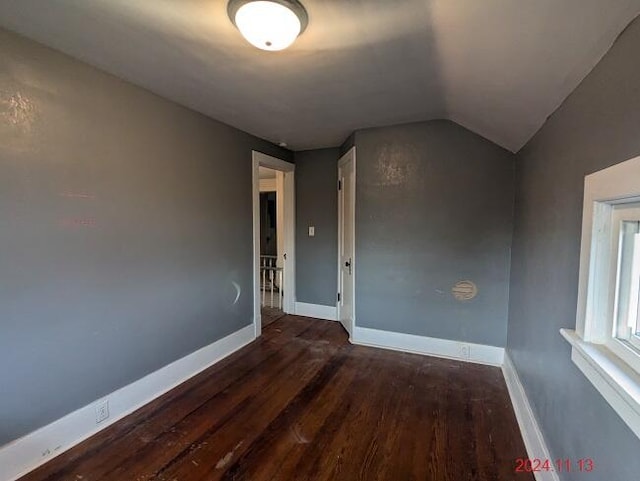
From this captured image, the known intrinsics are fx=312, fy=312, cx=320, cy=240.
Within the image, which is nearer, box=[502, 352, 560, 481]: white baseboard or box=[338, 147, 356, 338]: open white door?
box=[502, 352, 560, 481]: white baseboard

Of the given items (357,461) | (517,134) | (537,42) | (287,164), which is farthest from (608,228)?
(287,164)

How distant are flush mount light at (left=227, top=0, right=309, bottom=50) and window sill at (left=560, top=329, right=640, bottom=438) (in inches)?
69.3

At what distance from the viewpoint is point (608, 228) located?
1.15m

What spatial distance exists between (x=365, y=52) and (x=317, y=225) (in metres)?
2.66

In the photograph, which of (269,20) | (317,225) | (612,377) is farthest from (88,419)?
(317,225)

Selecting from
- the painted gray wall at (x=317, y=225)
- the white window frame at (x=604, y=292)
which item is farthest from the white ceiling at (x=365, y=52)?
the painted gray wall at (x=317, y=225)

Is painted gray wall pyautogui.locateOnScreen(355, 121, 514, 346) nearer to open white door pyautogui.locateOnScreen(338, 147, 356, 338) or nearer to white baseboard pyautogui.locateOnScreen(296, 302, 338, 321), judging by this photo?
open white door pyautogui.locateOnScreen(338, 147, 356, 338)

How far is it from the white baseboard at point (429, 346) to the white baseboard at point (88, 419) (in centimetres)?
152

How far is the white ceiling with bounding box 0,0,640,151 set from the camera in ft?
4.10

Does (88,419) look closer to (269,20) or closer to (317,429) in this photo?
(317,429)

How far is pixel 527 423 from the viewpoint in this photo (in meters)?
1.94

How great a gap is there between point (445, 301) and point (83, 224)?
303cm

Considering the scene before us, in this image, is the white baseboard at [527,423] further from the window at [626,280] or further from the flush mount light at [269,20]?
the flush mount light at [269,20]

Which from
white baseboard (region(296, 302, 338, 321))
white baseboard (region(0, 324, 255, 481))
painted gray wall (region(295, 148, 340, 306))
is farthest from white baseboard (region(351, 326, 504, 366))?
white baseboard (region(0, 324, 255, 481))
